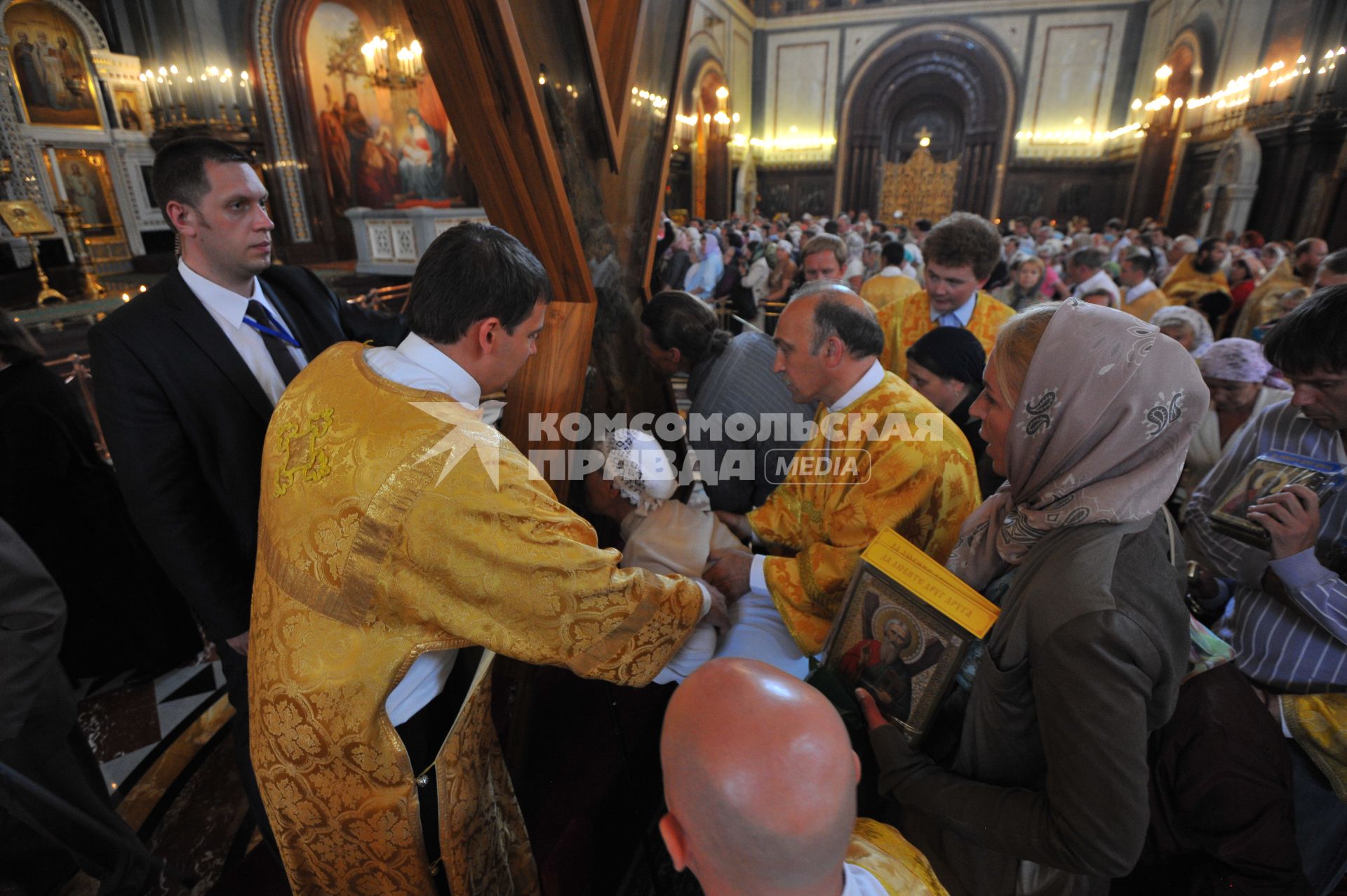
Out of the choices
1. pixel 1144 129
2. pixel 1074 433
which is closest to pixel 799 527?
pixel 1074 433

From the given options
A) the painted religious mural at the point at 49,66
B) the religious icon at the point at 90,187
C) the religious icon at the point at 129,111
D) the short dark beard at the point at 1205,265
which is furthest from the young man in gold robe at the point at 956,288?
the religious icon at the point at 129,111

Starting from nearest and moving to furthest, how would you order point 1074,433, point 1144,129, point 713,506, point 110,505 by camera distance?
point 1074,433, point 713,506, point 110,505, point 1144,129

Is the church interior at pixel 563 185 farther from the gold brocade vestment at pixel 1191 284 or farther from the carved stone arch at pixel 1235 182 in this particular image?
the gold brocade vestment at pixel 1191 284

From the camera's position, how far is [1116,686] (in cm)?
103

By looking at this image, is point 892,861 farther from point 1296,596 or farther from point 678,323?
point 678,323

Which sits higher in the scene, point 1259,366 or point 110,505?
point 1259,366

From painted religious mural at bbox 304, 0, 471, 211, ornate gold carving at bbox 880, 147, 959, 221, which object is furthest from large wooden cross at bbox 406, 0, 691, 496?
ornate gold carving at bbox 880, 147, 959, 221

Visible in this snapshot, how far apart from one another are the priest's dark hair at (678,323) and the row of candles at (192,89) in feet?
50.9

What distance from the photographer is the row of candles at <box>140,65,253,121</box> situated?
516 inches

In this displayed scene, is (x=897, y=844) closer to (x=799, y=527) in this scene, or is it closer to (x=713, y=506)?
(x=799, y=527)

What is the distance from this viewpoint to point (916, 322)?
142 inches

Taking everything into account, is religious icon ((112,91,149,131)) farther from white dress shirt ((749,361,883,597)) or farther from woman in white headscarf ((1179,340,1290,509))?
woman in white headscarf ((1179,340,1290,509))

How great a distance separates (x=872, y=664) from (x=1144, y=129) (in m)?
23.6

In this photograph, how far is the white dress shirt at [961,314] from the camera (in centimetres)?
342
